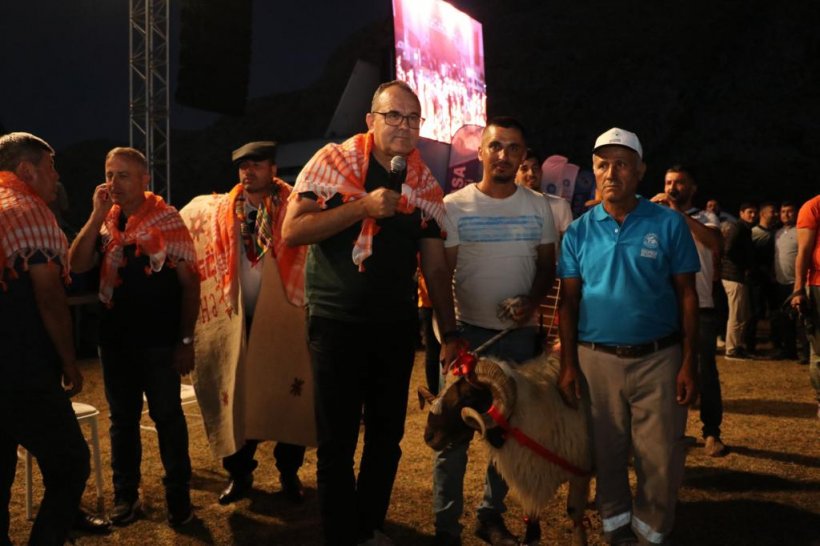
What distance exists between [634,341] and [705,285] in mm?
2179

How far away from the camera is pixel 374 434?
12.1 feet

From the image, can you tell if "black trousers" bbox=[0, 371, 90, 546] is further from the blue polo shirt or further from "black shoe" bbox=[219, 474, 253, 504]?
the blue polo shirt

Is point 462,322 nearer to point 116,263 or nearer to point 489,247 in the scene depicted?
point 489,247

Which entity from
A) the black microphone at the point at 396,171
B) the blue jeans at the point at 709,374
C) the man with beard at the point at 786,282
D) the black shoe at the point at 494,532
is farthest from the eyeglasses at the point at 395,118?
the man with beard at the point at 786,282

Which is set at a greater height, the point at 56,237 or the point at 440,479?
the point at 56,237

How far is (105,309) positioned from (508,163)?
2401mm

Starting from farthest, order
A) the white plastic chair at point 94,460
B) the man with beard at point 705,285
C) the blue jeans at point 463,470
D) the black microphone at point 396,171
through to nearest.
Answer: the man with beard at point 705,285 < the white plastic chair at point 94,460 < the blue jeans at point 463,470 < the black microphone at point 396,171

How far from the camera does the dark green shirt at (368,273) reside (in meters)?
3.39

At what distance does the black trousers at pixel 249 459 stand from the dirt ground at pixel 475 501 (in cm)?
20

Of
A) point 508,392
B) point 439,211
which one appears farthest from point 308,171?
point 508,392

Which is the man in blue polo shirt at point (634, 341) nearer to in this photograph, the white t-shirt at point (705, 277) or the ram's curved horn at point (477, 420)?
the ram's curved horn at point (477, 420)

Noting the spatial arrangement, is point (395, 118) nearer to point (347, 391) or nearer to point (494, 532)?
point (347, 391)

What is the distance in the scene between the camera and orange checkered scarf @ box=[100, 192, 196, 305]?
418cm

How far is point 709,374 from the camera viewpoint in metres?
5.65
